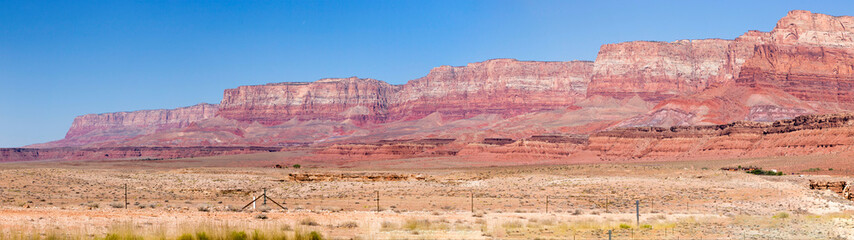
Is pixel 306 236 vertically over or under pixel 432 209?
over

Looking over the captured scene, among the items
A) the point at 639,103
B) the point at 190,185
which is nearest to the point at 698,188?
the point at 190,185

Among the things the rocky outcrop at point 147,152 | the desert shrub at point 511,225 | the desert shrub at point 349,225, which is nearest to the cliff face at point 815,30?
the rocky outcrop at point 147,152

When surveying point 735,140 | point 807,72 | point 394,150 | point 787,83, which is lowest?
point 394,150

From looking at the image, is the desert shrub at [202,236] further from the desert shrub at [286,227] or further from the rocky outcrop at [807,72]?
the rocky outcrop at [807,72]

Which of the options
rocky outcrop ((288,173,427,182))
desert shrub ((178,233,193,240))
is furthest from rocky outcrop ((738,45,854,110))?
Answer: desert shrub ((178,233,193,240))

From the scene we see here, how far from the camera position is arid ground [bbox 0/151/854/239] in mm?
21641

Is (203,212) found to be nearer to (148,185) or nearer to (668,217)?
(668,217)

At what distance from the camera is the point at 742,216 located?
27.7m

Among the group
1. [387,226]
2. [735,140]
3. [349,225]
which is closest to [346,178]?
[349,225]

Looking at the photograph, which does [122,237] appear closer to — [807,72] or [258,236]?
[258,236]

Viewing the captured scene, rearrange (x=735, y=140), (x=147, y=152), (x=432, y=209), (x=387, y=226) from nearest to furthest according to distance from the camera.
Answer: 1. (x=387, y=226)
2. (x=432, y=209)
3. (x=735, y=140)
4. (x=147, y=152)

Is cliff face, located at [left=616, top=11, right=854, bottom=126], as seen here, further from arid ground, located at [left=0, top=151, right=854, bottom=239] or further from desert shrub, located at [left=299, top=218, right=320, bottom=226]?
desert shrub, located at [left=299, top=218, right=320, bottom=226]

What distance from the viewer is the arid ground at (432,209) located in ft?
71.0

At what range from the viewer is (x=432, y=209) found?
32.2 metres
